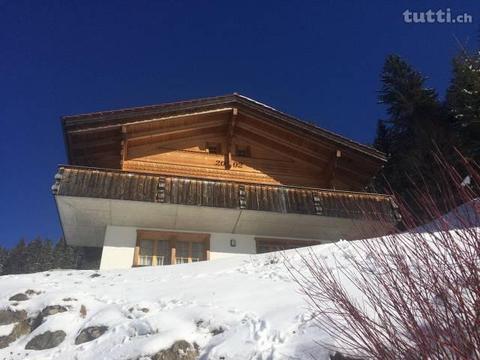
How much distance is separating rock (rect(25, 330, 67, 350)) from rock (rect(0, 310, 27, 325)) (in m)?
0.96

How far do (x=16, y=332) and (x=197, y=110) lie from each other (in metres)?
9.17

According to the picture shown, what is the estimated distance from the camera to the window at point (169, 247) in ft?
42.9

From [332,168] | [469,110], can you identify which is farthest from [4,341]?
[469,110]

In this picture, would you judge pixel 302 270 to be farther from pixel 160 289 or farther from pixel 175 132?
pixel 175 132

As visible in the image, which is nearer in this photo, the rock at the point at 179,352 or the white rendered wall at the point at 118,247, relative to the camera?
the rock at the point at 179,352

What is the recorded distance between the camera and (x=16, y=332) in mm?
7543

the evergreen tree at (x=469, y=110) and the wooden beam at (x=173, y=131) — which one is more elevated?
the evergreen tree at (x=469, y=110)

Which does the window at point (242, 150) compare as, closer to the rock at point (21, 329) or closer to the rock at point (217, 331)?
the rock at point (21, 329)

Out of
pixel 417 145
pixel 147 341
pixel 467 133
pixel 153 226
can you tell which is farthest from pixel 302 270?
pixel 417 145

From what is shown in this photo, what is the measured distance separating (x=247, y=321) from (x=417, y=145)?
21.9 meters

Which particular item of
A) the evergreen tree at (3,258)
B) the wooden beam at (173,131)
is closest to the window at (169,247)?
the wooden beam at (173,131)

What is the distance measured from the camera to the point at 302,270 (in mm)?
8766

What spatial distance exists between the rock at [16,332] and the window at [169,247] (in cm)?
511

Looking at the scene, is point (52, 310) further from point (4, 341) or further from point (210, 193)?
point (210, 193)
